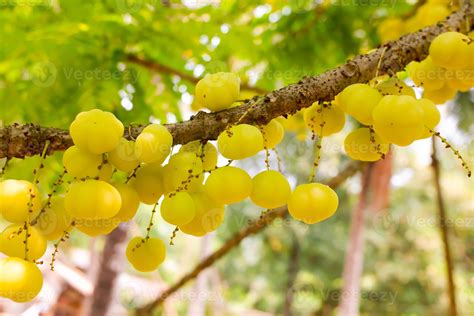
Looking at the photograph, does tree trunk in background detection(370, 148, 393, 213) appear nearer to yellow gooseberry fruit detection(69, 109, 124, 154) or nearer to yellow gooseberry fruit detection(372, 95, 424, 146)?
yellow gooseberry fruit detection(372, 95, 424, 146)

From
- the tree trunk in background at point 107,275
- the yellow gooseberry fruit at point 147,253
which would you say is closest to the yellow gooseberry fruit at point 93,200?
the yellow gooseberry fruit at point 147,253

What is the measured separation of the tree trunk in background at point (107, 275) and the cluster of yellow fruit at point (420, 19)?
6.71 ft

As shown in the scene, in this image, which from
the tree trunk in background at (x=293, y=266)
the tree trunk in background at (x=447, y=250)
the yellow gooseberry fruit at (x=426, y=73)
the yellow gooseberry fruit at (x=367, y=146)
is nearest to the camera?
the yellow gooseberry fruit at (x=367, y=146)

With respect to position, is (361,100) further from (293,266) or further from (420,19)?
(293,266)

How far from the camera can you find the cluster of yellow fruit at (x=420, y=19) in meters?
1.85

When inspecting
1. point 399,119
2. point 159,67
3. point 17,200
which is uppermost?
point 159,67

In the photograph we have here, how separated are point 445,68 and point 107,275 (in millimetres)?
2687

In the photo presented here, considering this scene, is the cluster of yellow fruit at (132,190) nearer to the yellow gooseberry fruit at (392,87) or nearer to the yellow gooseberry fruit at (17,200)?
the yellow gooseberry fruit at (17,200)

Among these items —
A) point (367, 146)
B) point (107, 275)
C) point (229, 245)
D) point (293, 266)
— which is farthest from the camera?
point (293, 266)

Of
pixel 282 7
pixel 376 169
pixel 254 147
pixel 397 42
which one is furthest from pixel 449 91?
pixel 376 169

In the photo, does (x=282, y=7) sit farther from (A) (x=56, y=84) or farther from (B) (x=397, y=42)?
(B) (x=397, y=42)

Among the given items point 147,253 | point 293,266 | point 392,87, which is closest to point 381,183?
point 392,87

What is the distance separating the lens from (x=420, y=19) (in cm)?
200

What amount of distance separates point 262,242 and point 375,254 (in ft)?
13.1
